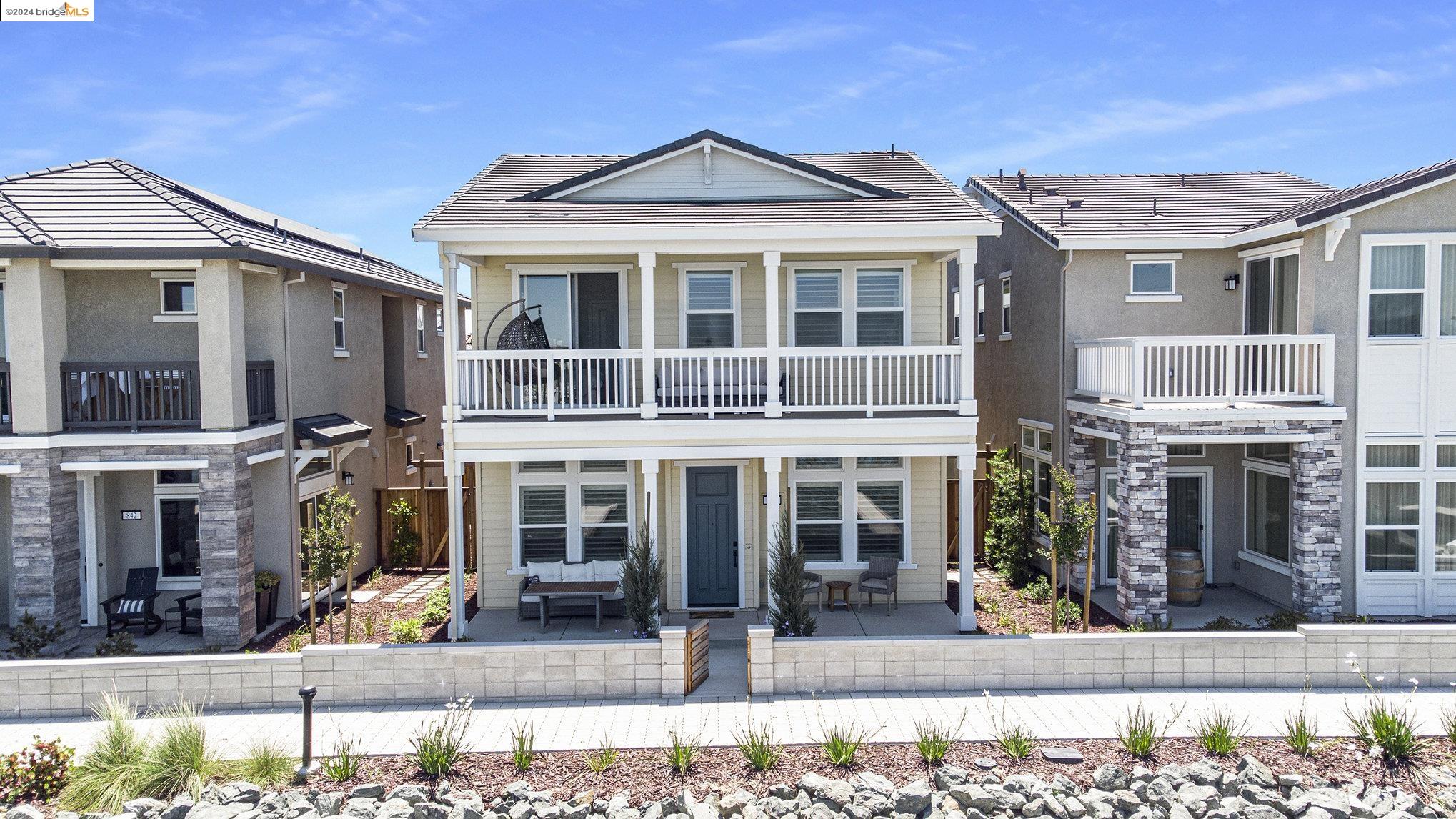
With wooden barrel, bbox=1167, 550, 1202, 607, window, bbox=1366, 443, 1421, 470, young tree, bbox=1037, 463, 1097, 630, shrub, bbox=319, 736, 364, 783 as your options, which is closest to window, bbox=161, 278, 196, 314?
shrub, bbox=319, 736, 364, 783

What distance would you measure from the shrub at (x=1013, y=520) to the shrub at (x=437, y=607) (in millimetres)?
8983

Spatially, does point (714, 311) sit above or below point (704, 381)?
above

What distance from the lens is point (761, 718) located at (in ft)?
29.8

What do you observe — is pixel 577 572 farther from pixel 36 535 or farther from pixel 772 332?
pixel 36 535

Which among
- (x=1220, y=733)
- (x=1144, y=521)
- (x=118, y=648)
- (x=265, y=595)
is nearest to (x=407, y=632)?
(x=265, y=595)

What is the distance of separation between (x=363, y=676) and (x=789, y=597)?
201 inches

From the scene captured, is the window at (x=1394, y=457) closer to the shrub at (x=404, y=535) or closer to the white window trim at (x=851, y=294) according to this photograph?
the white window trim at (x=851, y=294)

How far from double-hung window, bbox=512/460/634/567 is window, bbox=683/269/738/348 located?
2346 mm

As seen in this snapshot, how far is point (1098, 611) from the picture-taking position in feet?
43.1

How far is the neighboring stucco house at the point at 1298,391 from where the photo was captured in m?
12.1

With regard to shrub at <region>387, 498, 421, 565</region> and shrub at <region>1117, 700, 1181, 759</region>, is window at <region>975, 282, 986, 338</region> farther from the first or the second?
shrub at <region>387, 498, 421, 565</region>

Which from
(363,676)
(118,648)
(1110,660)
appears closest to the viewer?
(363,676)

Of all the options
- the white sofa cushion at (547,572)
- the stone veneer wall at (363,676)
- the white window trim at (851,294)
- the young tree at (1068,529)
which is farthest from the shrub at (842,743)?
the white window trim at (851,294)

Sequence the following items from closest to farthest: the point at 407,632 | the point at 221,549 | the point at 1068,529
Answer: the point at 1068,529 < the point at 221,549 < the point at 407,632
